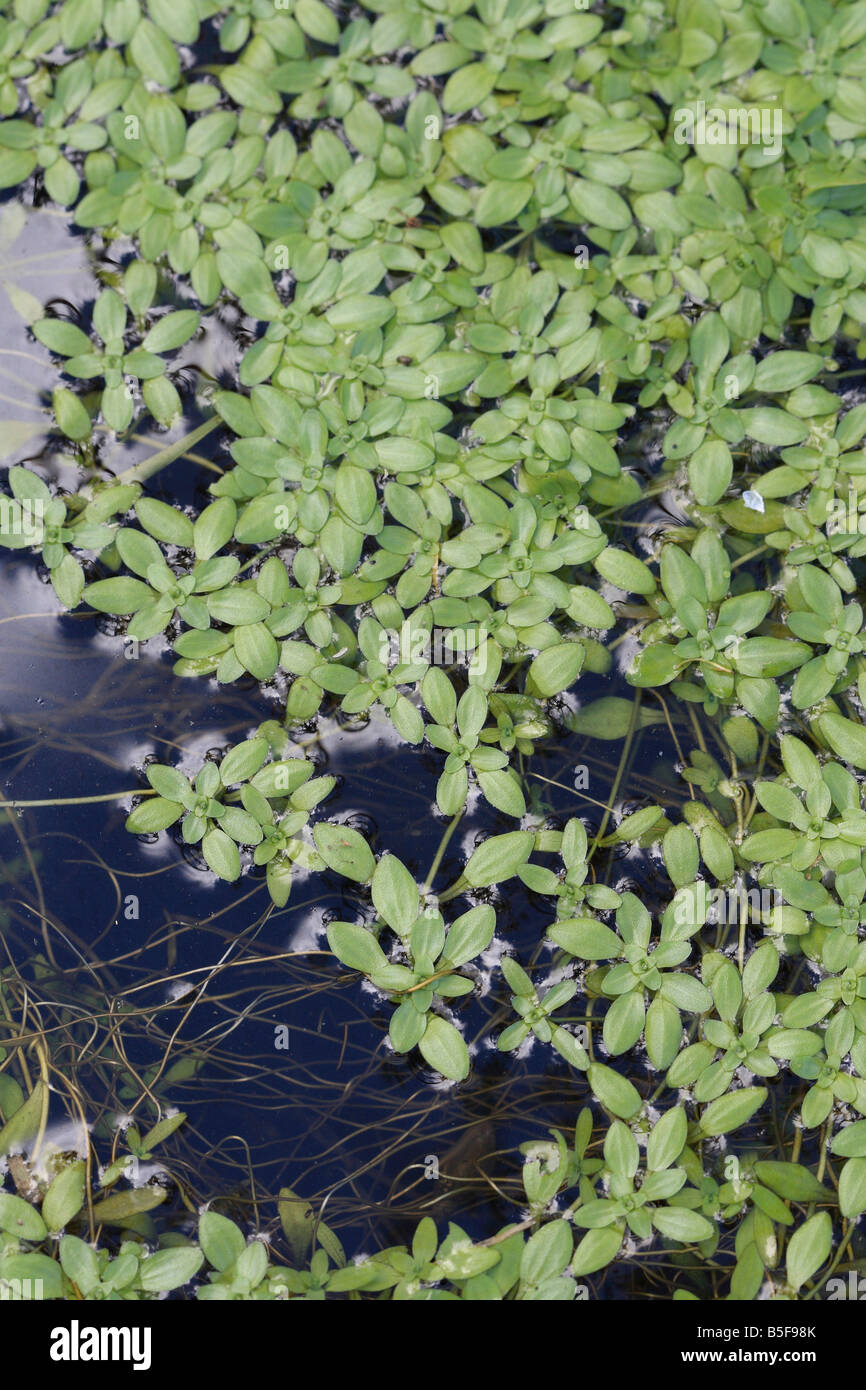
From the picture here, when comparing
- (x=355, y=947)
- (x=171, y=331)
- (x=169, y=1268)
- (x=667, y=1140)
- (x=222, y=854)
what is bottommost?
(x=169, y=1268)

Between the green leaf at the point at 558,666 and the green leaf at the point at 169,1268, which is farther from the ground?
the green leaf at the point at 558,666

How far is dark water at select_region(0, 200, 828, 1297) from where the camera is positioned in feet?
5.96

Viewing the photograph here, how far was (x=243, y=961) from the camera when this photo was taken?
73.0 inches

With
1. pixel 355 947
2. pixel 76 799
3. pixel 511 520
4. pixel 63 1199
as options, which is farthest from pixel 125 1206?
pixel 511 520

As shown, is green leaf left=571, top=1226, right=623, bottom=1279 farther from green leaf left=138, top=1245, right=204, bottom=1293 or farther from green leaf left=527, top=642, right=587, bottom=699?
green leaf left=527, top=642, right=587, bottom=699

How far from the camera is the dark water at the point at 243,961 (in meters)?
1.82

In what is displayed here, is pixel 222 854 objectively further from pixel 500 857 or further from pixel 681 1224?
pixel 681 1224

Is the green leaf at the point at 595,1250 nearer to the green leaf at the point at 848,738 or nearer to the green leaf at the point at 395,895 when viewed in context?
the green leaf at the point at 395,895

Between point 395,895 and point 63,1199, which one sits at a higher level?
point 395,895

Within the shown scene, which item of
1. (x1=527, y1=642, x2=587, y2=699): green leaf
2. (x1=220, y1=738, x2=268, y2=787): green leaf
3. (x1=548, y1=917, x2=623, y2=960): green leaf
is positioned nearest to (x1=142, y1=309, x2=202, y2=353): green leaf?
(x1=220, y1=738, x2=268, y2=787): green leaf

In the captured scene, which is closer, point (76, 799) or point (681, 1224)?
point (681, 1224)

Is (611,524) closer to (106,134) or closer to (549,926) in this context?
(549,926)

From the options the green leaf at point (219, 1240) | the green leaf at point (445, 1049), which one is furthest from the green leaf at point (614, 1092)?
the green leaf at point (219, 1240)
